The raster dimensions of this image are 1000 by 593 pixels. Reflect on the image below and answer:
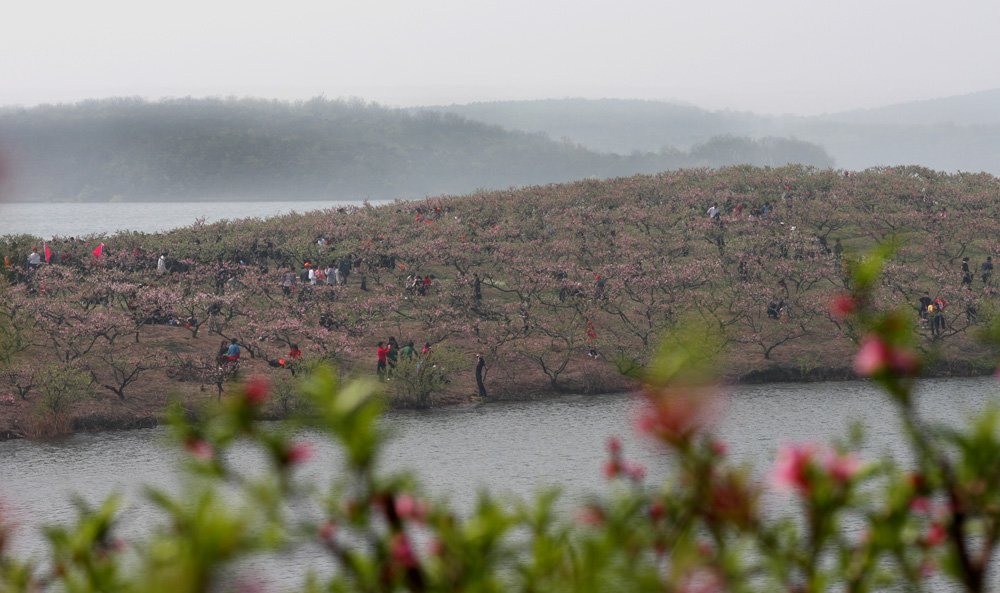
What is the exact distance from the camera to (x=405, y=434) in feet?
92.9

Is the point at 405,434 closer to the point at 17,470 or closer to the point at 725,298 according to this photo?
the point at 17,470

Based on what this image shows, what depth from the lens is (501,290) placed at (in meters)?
44.3

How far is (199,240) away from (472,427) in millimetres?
28141

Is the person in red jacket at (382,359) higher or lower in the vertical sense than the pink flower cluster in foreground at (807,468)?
lower

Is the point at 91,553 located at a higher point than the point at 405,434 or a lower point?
higher

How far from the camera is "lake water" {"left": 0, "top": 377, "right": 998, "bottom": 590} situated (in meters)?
20.8

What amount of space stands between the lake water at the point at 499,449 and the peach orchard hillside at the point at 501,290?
252 centimetres

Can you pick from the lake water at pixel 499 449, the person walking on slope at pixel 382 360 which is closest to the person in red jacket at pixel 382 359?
the person walking on slope at pixel 382 360

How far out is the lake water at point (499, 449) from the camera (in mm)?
20844

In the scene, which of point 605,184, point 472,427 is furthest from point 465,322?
point 605,184

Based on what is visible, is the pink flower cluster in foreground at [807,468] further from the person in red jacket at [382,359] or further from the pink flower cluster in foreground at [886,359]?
the person in red jacket at [382,359]

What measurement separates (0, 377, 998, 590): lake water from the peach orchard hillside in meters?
2.52

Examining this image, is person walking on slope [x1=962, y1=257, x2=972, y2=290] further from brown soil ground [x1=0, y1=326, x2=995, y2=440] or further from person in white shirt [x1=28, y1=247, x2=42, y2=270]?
person in white shirt [x1=28, y1=247, x2=42, y2=270]

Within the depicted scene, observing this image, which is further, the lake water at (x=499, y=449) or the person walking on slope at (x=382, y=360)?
the person walking on slope at (x=382, y=360)
